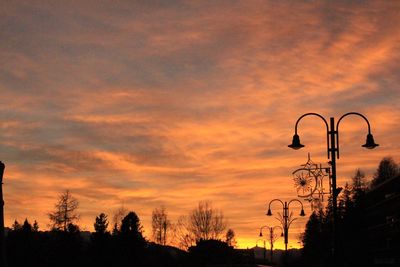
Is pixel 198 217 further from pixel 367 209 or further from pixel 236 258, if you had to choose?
pixel 367 209

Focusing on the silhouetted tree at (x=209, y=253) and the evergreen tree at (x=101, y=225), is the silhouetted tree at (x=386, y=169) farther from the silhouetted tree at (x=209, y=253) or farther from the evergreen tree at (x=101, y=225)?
the evergreen tree at (x=101, y=225)

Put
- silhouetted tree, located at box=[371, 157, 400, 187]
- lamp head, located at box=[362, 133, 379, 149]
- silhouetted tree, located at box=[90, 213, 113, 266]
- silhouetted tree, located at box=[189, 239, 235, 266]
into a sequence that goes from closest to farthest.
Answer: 1. lamp head, located at box=[362, 133, 379, 149]
2. silhouetted tree, located at box=[90, 213, 113, 266]
3. silhouetted tree, located at box=[189, 239, 235, 266]
4. silhouetted tree, located at box=[371, 157, 400, 187]

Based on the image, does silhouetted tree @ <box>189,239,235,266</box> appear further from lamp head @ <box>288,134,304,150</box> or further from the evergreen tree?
lamp head @ <box>288,134,304,150</box>

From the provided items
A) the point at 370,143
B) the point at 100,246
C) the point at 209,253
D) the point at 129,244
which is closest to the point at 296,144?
the point at 370,143

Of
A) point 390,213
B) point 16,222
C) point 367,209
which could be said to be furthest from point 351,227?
point 16,222

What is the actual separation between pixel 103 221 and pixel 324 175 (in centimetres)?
7590

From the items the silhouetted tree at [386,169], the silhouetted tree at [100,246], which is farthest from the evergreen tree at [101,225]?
the silhouetted tree at [386,169]

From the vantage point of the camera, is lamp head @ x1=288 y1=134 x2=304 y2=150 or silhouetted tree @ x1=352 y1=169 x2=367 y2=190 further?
silhouetted tree @ x1=352 y1=169 x2=367 y2=190

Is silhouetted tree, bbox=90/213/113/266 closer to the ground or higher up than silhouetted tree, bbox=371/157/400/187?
closer to the ground

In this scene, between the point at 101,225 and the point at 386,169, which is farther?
the point at 386,169

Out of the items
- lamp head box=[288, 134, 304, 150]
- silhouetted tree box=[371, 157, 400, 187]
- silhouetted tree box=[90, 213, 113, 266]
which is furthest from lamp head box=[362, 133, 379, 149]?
silhouetted tree box=[371, 157, 400, 187]

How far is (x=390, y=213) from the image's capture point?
89.3m

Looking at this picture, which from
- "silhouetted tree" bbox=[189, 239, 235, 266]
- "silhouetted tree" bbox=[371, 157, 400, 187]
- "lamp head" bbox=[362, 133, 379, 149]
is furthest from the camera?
"silhouetted tree" bbox=[371, 157, 400, 187]

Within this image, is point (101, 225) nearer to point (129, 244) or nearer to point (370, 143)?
point (129, 244)
